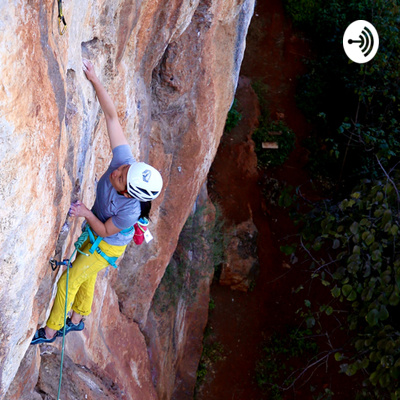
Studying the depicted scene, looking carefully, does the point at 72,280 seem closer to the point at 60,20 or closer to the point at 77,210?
the point at 77,210

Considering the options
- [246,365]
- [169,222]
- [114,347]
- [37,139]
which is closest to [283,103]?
[246,365]

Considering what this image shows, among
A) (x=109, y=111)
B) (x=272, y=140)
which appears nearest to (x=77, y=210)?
(x=109, y=111)

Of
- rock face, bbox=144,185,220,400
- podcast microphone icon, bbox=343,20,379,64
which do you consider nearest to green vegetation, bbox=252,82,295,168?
podcast microphone icon, bbox=343,20,379,64

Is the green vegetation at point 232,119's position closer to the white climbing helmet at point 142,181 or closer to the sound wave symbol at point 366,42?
the sound wave symbol at point 366,42

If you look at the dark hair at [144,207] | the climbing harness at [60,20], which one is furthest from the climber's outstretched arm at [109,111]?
the climbing harness at [60,20]

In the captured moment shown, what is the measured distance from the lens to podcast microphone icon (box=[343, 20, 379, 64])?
10492 mm

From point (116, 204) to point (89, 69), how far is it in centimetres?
97

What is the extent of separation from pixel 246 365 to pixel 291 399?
113 centimetres

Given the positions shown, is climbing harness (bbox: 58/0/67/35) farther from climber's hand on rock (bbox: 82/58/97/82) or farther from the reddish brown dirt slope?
the reddish brown dirt slope

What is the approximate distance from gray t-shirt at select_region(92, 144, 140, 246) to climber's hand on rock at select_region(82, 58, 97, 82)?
20.8 inches

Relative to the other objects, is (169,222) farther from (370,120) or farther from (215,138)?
(370,120)

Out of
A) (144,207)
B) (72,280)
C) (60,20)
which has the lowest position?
(72,280)

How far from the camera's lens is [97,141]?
4.61 metres

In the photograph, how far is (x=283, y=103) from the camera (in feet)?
47.6
